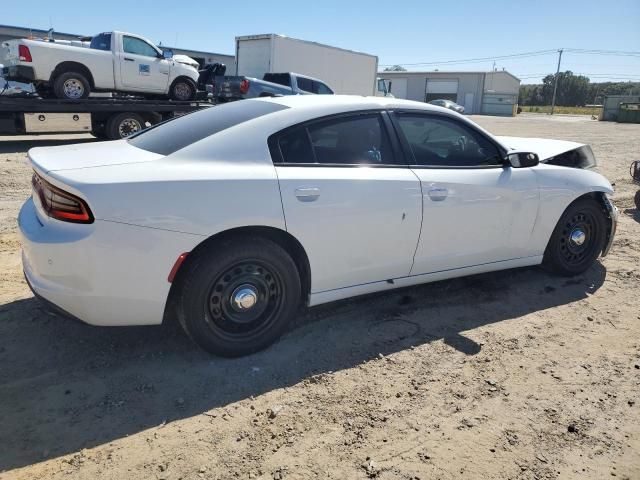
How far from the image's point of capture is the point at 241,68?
20.4 m

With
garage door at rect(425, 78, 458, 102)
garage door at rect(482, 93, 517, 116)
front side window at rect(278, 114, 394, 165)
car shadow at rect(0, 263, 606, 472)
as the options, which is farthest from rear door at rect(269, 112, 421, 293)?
garage door at rect(425, 78, 458, 102)

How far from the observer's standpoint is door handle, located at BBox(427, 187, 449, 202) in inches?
147

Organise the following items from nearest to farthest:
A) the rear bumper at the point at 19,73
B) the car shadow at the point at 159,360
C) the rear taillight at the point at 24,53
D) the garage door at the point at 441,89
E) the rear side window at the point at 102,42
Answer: the car shadow at the point at 159,360
the rear taillight at the point at 24,53
the rear bumper at the point at 19,73
the rear side window at the point at 102,42
the garage door at the point at 441,89

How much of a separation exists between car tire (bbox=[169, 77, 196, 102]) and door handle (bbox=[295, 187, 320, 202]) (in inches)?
470

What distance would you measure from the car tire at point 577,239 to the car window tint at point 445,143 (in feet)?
3.39

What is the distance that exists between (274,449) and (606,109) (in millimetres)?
52349

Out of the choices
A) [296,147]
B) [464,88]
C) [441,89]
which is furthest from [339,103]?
[441,89]

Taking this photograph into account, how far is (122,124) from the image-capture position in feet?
41.2

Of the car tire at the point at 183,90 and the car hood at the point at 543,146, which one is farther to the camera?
the car tire at the point at 183,90

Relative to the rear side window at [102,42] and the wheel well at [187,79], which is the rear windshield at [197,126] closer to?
the rear side window at [102,42]

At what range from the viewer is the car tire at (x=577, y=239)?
4.75 m

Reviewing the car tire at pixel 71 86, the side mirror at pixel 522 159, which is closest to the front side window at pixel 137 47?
the car tire at pixel 71 86

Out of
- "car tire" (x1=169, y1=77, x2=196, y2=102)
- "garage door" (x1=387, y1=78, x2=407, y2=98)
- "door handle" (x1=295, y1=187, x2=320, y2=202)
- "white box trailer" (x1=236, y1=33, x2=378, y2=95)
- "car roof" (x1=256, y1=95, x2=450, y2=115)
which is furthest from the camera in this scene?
"garage door" (x1=387, y1=78, x2=407, y2=98)

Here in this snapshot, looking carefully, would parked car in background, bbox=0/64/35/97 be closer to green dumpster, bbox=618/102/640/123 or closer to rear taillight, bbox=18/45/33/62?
rear taillight, bbox=18/45/33/62
